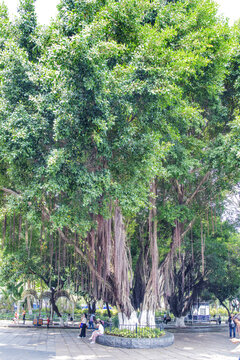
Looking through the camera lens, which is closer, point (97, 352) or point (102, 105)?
point (102, 105)

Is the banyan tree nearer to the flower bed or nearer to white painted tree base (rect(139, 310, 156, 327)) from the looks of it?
the flower bed

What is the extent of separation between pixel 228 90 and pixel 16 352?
Result: 1076cm

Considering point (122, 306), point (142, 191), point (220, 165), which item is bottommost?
point (122, 306)

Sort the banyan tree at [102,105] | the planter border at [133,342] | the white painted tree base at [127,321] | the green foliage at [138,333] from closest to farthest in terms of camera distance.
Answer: the banyan tree at [102,105]
the planter border at [133,342]
the green foliage at [138,333]
the white painted tree base at [127,321]

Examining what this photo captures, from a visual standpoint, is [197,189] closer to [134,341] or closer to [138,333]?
[138,333]

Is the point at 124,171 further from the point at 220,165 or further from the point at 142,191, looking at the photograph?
the point at 220,165

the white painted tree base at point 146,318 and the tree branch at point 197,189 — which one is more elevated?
the tree branch at point 197,189

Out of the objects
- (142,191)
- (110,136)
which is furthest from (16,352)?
(110,136)

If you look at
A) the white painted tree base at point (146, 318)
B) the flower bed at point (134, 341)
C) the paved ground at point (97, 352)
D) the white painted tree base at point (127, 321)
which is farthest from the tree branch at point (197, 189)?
the paved ground at point (97, 352)

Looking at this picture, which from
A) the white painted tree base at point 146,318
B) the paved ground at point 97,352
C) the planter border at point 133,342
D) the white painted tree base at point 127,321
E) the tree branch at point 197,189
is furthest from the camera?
the white painted tree base at point 146,318

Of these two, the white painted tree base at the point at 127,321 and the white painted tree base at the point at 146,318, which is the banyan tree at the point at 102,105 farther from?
the white painted tree base at the point at 146,318

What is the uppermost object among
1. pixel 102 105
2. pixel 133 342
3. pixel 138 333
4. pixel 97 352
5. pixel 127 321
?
pixel 102 105

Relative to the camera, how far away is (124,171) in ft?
28.1

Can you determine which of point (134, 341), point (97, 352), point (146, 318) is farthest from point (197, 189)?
point (97, 352)
